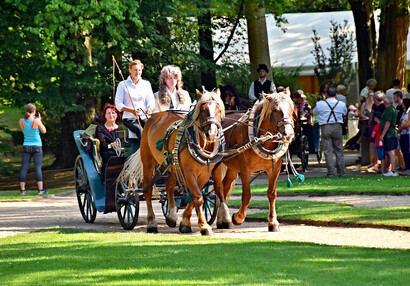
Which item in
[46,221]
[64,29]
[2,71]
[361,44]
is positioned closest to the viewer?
[46,221]

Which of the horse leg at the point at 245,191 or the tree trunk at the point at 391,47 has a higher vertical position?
the tree trunk at the point at 391,47

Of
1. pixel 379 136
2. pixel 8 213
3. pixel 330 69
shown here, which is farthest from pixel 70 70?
pixel 330 69

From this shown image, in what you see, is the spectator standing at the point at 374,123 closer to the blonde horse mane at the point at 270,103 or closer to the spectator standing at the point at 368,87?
the spectator standing at the point at 368,87

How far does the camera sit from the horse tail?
12.9 metres

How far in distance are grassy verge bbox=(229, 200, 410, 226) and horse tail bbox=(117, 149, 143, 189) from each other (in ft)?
6.59

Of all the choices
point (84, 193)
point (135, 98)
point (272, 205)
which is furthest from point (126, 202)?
point (272, 205)

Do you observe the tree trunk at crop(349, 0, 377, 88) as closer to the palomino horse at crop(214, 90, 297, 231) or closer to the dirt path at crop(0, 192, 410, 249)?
the dirt path at crop(0, 192, 410, 249)

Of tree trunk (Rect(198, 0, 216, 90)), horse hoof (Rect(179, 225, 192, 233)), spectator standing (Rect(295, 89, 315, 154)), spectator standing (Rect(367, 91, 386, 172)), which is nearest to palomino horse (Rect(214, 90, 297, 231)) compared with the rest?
horse hoof (Rect(179, 225, 192, 233))

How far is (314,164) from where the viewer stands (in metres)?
24.8

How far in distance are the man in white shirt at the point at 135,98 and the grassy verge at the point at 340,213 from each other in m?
2.34

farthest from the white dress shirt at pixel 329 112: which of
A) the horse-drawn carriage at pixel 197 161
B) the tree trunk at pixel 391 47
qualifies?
the horse-drawn carriage at pixel 197 161

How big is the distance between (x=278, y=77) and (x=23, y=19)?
42.0ft

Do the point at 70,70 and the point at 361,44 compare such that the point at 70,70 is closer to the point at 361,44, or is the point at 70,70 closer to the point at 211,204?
the point at 211,204

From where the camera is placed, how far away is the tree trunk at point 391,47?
25438 millimetres
